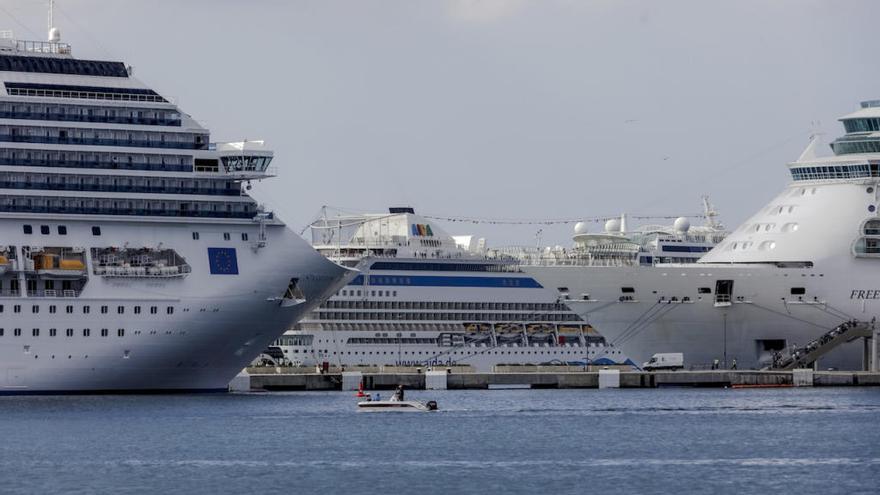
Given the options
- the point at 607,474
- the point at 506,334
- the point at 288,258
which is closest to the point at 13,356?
the point at 288,258

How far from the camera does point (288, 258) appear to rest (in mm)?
85750

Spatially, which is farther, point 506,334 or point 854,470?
point 506,334

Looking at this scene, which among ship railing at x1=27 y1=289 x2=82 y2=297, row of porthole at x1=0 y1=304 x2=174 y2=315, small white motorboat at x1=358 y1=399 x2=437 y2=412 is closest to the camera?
small white motorboat at x1=358 y1=399 x2=437 y2=412

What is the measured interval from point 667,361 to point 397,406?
A: 21011 millimetres

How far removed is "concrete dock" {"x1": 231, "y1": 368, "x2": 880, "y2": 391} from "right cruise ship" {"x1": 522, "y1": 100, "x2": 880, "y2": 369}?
1.26 metres

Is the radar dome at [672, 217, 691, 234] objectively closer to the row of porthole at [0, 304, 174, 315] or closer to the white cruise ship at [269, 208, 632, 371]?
the white cruise ship at [269, 208, 632, 371]

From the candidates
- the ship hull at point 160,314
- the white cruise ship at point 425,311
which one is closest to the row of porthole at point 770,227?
the ship hull at point 160,314

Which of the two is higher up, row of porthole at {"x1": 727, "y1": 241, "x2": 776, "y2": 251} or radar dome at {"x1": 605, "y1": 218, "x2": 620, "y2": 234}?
radar dome at {"x1": 605, "y1": 218, "x2": 620, "y2": 234}

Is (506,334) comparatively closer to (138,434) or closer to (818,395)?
(818,395)

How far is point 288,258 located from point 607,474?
2973 centimetres

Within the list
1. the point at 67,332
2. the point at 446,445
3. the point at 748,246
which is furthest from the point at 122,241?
the point at 748,246

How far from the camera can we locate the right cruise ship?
94.6m

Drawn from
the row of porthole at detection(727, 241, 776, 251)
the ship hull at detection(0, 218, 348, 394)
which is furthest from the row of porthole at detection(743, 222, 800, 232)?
the ship hull at detection(0, 218, 348, 394)

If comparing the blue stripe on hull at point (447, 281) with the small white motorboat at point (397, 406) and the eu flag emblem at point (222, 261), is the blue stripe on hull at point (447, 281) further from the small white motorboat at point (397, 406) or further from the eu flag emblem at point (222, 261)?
the small white motorboat at point (397, 406)
